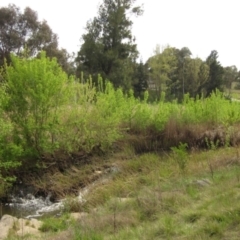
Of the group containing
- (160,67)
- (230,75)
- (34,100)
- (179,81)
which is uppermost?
(160,67)

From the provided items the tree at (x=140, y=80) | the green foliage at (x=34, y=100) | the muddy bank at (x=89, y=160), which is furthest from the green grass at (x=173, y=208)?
the tree at (x=140, y=80)

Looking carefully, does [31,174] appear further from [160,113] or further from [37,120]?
[160,113]

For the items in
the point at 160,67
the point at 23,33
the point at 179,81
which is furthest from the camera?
the point at 179,81

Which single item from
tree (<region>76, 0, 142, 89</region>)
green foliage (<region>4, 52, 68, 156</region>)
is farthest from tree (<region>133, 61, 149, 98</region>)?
green foliage (<region>4, 52, 68, 156</region>)

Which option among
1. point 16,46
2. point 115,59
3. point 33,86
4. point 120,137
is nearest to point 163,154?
point 120,137

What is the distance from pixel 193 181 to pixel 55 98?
17.9 ft

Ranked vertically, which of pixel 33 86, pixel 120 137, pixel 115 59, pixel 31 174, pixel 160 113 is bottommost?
pixel 31 174

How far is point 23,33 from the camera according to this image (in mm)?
35781

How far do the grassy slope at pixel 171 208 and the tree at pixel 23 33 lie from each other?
93.9 ft

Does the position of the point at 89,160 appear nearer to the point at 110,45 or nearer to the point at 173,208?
the point at 173,208

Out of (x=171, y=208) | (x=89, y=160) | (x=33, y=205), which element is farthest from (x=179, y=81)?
(x=171, y=208)

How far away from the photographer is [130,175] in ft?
32.7

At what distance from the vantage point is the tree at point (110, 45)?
101ft

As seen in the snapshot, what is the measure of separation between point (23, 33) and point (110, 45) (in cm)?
1005
